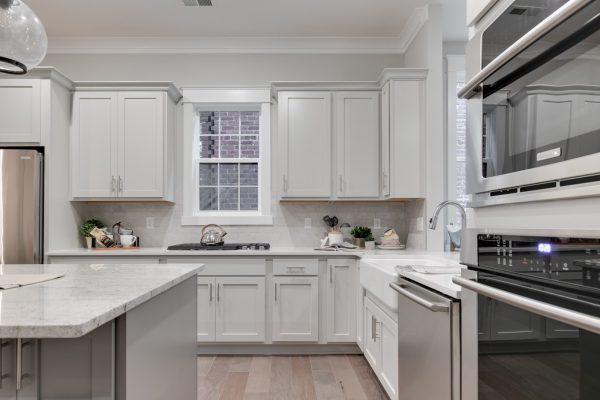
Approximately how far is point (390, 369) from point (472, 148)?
161 centimetres

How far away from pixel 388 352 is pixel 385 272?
0.50m

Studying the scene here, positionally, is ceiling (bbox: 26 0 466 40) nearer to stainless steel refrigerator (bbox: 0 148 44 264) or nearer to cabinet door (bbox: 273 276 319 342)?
stainless steel refrigerator (bbox: 0 148 44 264)

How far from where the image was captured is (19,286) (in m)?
1.53

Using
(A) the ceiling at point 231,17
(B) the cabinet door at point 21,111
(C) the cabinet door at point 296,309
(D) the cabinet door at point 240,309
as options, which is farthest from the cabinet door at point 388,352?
(B) the cabinet door at point 21,111

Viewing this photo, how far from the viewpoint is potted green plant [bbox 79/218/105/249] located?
3.88 meters

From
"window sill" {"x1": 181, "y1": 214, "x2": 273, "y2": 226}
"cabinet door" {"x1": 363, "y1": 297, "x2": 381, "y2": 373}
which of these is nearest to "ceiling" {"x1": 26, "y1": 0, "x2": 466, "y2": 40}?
"window sill" {"x1": 181, "y1": 214, "x2": 273, "y2": 226}

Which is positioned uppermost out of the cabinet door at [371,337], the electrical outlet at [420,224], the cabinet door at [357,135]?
the cabinet door at [357,135]

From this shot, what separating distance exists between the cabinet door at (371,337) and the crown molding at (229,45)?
8.37 feet

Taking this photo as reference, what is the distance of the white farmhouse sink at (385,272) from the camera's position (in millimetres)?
2307

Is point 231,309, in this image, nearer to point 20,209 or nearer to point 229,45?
point 20,209

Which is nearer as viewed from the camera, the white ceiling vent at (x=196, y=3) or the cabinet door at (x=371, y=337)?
the cabinet door at (x=371, y=337)

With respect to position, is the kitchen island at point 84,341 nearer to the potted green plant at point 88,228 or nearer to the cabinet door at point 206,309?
the cabinet door at point 206,309

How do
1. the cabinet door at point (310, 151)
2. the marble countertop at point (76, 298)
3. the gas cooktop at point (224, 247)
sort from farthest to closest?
the cabinet door at point (310, 151) < the gas cooktop at point (224, 247) < the marble countertop at point (76, 298)

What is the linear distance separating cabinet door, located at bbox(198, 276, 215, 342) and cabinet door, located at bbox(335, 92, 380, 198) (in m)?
1.44
